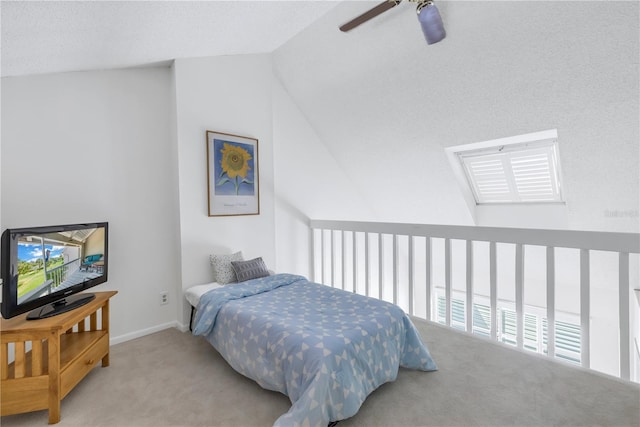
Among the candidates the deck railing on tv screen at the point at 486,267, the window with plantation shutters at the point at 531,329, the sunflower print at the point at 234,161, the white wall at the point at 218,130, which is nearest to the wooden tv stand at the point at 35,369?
the white wall at the point at 218,130

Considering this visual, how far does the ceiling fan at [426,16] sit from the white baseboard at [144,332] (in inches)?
109

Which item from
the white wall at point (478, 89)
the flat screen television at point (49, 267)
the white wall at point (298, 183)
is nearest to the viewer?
the flat screen television at point (49, 267)

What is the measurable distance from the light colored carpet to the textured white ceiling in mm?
1957

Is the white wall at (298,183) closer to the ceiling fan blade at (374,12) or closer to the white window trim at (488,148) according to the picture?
the white window trim at (488,148)

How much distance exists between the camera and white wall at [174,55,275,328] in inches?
105

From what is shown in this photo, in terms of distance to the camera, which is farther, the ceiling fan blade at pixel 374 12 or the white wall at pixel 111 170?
the white wall at pixel 111 170

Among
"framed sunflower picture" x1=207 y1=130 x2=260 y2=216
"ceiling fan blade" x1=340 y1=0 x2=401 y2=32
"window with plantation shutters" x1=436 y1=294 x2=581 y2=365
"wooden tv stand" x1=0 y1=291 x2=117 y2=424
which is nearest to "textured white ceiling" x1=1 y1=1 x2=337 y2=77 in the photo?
"ceiling fan blade" x1=340 y1=0 x2=401 y2=32

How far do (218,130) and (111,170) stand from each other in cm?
95

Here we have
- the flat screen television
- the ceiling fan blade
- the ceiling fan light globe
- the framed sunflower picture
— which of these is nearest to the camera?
the flat screen television

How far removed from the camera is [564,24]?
1896 mm

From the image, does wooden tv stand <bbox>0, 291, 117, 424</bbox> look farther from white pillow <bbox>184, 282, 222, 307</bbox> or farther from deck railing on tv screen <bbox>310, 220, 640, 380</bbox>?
deck railing on tv screen <bbox>310, 220, 640, 380</bbox>

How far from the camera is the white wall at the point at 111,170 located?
2.02m

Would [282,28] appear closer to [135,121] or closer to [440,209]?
[135,121]

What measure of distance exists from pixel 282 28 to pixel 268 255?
2.18m
